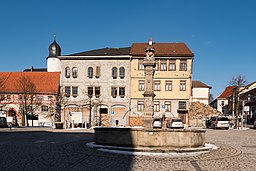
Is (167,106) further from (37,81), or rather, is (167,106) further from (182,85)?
(37,81)

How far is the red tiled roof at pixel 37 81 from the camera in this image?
146 feet

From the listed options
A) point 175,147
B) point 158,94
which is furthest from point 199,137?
point 158,94

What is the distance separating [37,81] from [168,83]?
2462 cm

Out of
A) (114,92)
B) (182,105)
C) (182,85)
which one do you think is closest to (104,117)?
(114,92)

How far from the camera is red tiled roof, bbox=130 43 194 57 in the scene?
133 feet

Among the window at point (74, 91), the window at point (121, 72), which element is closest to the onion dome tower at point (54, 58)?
the window at point (74, 91)

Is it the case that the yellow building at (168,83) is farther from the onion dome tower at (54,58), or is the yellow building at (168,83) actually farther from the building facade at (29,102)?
the onion dome tower at (54,58)

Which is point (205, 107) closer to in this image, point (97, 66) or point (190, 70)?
point (190, 70)

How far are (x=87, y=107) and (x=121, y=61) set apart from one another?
9380mm

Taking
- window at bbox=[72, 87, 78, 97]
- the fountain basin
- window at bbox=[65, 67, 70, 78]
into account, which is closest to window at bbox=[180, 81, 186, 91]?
window at bbox=[72, 87, 78, 97]

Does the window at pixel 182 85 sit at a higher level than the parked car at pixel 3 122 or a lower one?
higher

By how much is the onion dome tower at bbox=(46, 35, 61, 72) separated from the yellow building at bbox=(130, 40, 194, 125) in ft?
118

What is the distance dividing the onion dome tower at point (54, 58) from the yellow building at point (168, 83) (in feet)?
118

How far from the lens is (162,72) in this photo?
40500 mm
